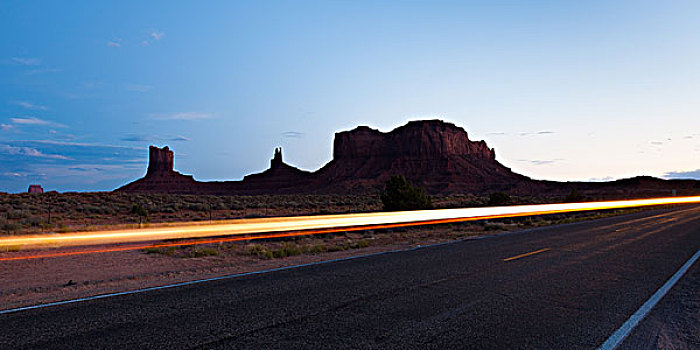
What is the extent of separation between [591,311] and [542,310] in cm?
64

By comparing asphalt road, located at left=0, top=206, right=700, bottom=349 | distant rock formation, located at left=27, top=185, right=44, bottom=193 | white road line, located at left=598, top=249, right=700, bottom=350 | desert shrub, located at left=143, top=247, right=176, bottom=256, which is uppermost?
distant rock formation, located at left=27, top=185, right=44, bottom=193

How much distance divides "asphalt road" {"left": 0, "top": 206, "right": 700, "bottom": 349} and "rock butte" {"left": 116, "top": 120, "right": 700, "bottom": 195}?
92654 mm

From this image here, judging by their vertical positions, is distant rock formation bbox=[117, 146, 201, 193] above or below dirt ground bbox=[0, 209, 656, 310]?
above

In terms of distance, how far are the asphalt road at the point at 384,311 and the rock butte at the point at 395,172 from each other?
9265 centimetres

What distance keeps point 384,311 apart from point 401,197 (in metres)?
28.8

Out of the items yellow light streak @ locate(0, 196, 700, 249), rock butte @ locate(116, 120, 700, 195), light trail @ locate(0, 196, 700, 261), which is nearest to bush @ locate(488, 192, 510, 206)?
yellow light streak @ locate(0, 196, 700, 249)

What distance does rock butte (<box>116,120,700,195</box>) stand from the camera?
109188 millimetres

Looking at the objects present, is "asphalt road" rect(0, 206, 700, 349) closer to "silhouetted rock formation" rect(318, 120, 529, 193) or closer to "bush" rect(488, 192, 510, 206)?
"bush" rect(488, 192, 510, 206)

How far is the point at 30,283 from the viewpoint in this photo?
892 cm

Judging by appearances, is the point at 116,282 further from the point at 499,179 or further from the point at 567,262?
the point at 499,179

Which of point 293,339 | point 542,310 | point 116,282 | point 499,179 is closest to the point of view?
point 293,339

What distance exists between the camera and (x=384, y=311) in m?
6.07

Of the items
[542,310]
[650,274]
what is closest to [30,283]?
[542,310]

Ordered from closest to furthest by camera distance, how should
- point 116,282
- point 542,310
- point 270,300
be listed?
point 542,310 → point 270,300 → point 116,282
